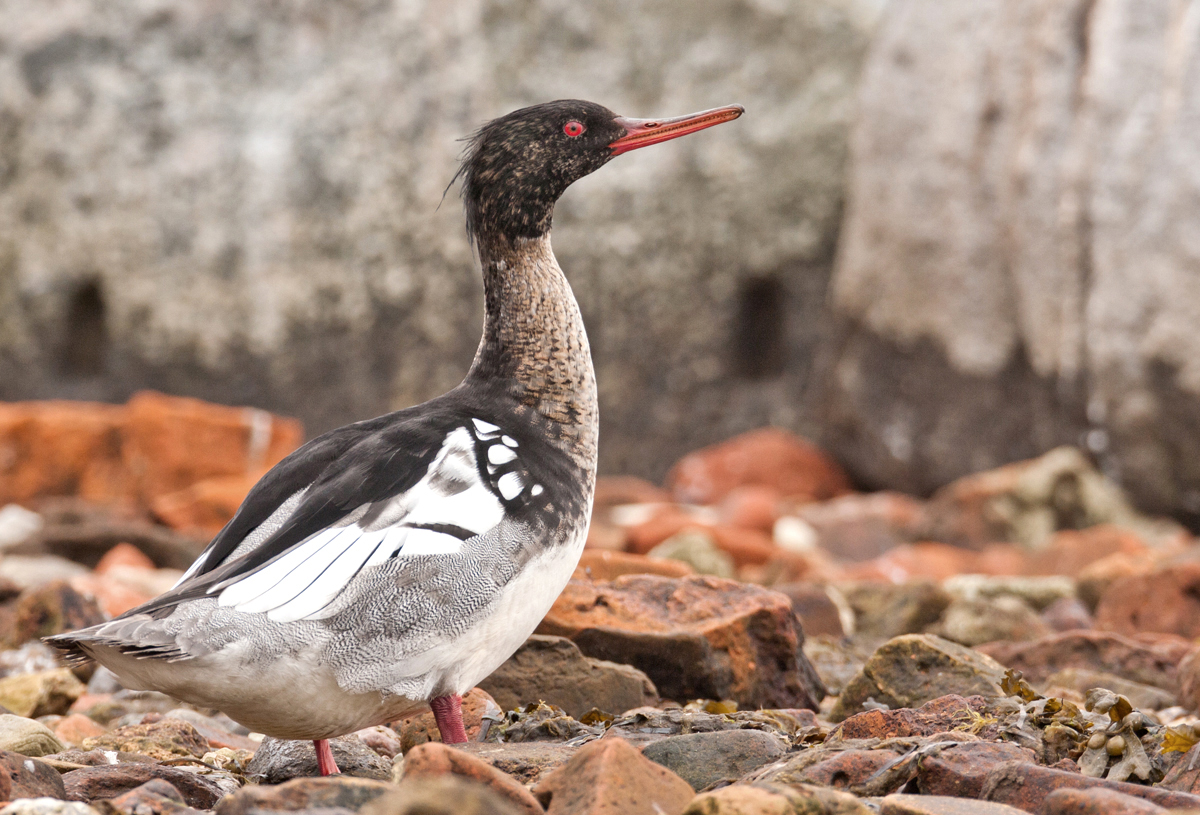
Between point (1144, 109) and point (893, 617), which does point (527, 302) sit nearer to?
point (893, 617)

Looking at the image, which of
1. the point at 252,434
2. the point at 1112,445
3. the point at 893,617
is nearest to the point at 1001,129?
the point at 1112,445

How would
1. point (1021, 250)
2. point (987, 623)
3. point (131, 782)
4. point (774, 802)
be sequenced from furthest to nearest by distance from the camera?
point (1021, 250), point (987, 623), point (131, 782), point (774, 802)

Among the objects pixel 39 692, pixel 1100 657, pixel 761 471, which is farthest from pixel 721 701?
pixel 761 471

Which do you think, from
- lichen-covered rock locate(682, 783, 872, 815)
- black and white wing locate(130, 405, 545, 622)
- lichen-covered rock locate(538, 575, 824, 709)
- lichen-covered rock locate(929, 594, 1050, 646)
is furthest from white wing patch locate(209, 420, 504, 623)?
lichen-covered rock locate(929, 594, 1050, 646)

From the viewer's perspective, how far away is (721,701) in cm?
422

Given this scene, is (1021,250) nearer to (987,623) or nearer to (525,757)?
(987,623)

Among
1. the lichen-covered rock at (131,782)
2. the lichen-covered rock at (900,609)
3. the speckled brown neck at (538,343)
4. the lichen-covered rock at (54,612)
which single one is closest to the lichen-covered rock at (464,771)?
the lichen-covered rock at (131,782)

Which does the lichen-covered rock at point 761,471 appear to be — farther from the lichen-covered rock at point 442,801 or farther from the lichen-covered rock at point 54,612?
the lichen-covered rock at point 442,801

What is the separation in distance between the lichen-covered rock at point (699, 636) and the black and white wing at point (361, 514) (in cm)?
95

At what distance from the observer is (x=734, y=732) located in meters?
3.16

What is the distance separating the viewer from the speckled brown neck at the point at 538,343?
13.1ft

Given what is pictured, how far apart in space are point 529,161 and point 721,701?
1.94 meters

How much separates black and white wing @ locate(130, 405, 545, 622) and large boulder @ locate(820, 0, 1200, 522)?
798 cm

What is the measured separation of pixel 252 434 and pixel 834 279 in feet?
21.0
